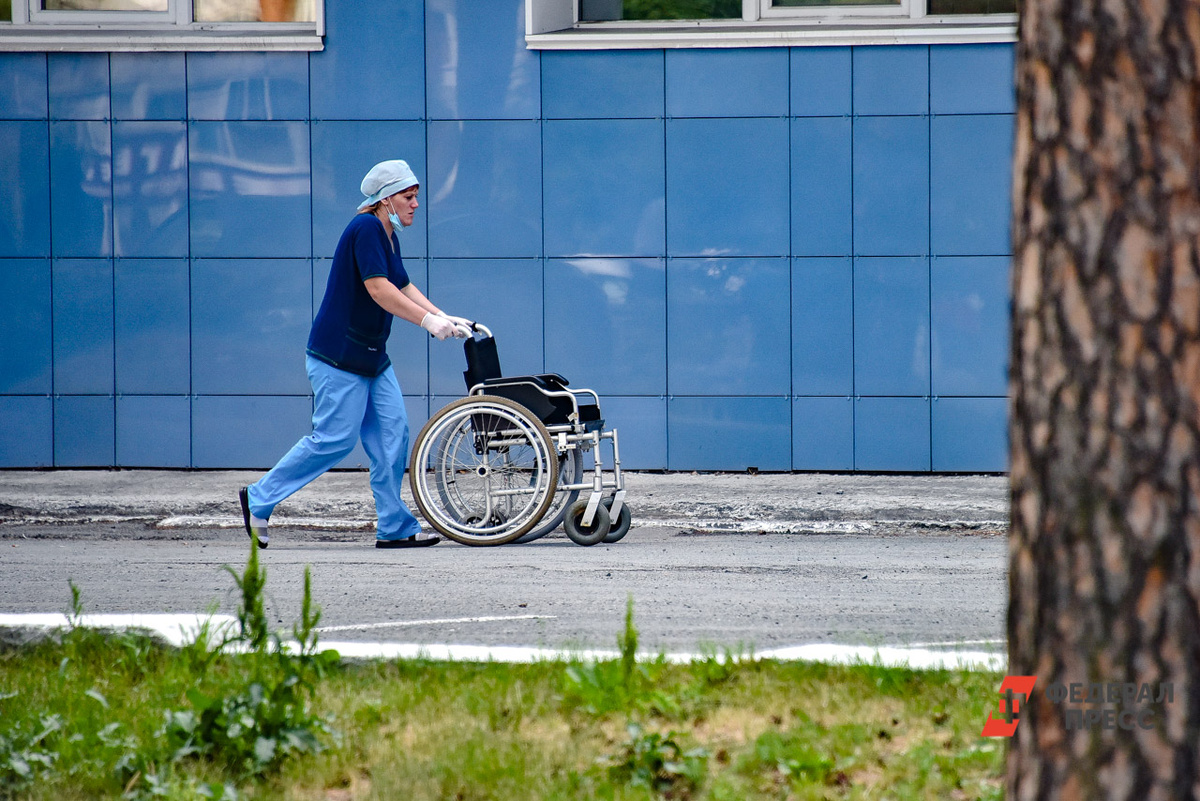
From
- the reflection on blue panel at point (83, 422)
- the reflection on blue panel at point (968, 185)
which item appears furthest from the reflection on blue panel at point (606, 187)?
the reflection on blue panel at point (83, 422)

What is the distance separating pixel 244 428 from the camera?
10.6 metres

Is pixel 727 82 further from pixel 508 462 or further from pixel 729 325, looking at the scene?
pixel 508 462

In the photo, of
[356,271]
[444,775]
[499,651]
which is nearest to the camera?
[444,775]

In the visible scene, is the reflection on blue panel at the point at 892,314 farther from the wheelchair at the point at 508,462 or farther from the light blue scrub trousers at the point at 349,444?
the light blue scrub trousers at the point at 349,444

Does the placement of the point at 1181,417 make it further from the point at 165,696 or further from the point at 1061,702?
the point at 165,696

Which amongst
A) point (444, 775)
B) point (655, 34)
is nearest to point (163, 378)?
point (655, 34)

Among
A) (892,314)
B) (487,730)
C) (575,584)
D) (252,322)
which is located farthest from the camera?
(252,322)

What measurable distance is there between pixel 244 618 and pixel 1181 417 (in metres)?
2.51

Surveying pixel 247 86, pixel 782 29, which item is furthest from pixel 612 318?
pixel 247 86

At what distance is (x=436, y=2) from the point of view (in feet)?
33.8

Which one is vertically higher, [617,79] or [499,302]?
[617,79]

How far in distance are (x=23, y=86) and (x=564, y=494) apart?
6.00 metres

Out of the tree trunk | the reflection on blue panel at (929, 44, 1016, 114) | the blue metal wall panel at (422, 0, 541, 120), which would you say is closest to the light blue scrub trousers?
the blue metal wall panel at (422, 0, 541, 120)

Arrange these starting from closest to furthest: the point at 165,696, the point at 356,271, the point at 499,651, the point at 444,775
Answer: the point at 444,775
the point at 165,696
the point at 499,651
the point at 356,271
